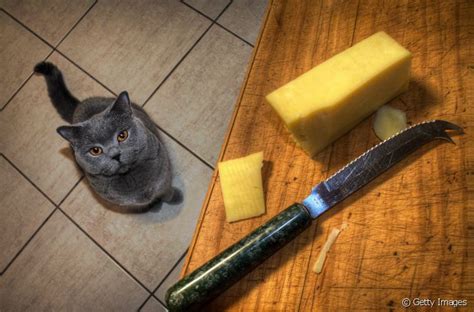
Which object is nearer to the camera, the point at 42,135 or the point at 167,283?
the point at 167,283

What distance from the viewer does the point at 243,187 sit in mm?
897

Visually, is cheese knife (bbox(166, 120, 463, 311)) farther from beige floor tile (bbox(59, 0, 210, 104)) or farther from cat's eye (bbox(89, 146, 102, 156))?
beige floor tile (bbox(59, 0, 210, 104))

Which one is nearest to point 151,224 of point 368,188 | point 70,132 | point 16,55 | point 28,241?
point 28,241

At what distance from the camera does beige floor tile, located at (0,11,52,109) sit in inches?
65.1

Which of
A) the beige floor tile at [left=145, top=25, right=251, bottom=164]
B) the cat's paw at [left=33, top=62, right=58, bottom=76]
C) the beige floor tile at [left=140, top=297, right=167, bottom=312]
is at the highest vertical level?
the cat's paw at [left=33, top=62, right=58, bottom=76]

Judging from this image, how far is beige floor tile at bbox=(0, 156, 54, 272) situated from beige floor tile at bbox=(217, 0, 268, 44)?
100 cm

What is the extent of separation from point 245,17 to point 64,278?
3.99ft

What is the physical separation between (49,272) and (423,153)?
1.31 metres

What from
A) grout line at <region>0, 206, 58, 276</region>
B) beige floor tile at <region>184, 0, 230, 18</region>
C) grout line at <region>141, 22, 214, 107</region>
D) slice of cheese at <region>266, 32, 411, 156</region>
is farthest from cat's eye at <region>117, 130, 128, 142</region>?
beige floor tile at <region>184, 0, 230, 18</region>

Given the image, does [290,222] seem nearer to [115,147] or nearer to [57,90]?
[115,147]

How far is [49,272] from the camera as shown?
4.66 ft

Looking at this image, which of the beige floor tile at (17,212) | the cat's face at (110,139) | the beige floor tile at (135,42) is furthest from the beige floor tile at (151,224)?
the cat's face at (110,139)

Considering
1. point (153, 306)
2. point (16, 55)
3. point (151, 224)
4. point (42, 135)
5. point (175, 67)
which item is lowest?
point (153, 306)

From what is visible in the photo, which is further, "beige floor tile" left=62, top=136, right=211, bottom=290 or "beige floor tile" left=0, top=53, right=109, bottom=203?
"beige floor tile" left=0, top=53, right=109, bottom=203
